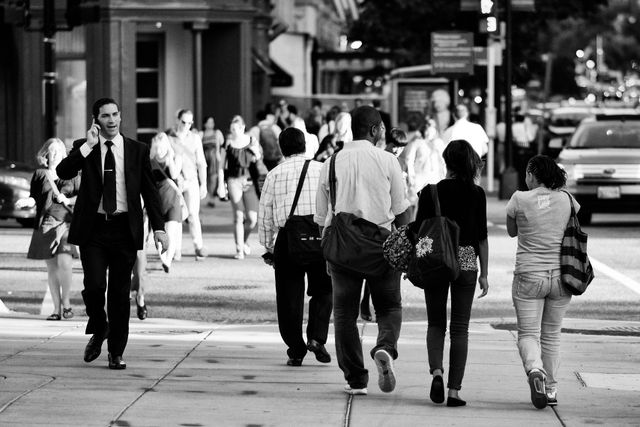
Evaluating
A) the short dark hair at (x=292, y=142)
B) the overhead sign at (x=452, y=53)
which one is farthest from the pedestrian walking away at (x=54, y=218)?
the overhead sign at (x=452, y=53)

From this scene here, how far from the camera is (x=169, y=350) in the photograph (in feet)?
36.7

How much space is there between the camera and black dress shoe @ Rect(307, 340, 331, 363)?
416 inches

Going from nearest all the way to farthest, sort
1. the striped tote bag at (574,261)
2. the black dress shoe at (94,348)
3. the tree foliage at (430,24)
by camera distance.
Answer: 1. the striped tote bag at (574,261)
2. the black dress shoe at (94,348)
3. the tree foliage at (430,24)

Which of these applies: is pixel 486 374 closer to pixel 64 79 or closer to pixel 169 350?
pixel 169 350

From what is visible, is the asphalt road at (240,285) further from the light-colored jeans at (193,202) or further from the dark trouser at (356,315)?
the dark trouser at (356,315)

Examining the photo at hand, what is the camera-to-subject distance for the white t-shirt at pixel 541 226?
8.97 metres

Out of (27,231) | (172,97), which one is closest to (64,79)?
(172,97)

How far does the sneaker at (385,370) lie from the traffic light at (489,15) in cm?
2509

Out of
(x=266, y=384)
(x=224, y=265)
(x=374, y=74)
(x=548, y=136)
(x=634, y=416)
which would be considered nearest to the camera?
(x=634, y=416)

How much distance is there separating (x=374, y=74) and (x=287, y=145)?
52.8m

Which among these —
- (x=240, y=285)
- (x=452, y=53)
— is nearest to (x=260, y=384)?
(x=240, y=285)

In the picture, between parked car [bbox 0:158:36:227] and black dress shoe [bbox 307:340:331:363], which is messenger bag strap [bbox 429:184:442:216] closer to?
black dress shoe [bbox 307:340:331:363]

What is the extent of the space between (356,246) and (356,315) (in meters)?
0.47

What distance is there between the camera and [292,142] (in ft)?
34.9
